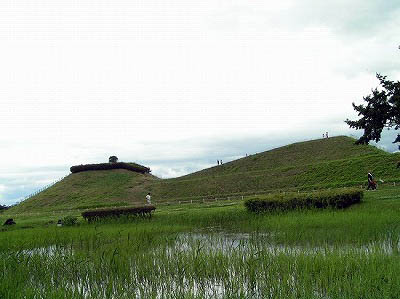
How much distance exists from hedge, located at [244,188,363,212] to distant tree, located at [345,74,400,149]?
13.8 ft

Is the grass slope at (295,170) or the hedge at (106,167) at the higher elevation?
the hedge at (106,167)

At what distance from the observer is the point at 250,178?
54969mm

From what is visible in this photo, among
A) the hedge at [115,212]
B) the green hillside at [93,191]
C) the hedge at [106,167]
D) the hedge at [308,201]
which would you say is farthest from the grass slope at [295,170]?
the hedge at [115,212]

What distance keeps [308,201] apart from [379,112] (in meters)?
7.65

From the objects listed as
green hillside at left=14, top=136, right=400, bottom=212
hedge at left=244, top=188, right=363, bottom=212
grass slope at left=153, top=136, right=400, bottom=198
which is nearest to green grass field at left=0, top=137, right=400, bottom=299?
hedge at left=244, top=188, right=363, bottom=212

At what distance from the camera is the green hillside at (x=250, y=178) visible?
45234 mm

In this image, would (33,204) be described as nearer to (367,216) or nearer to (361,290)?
(367,216)

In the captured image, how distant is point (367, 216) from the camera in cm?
1806

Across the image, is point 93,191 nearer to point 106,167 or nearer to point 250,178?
point 106,167

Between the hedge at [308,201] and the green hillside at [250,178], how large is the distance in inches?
631

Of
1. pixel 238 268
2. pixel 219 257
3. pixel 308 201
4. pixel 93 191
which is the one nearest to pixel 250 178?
pixel 93 191

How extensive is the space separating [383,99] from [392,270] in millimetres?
19245

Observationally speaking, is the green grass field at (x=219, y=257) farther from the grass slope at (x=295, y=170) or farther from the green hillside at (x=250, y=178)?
the green hillside at (x=250, y=178)

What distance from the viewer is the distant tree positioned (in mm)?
24875
